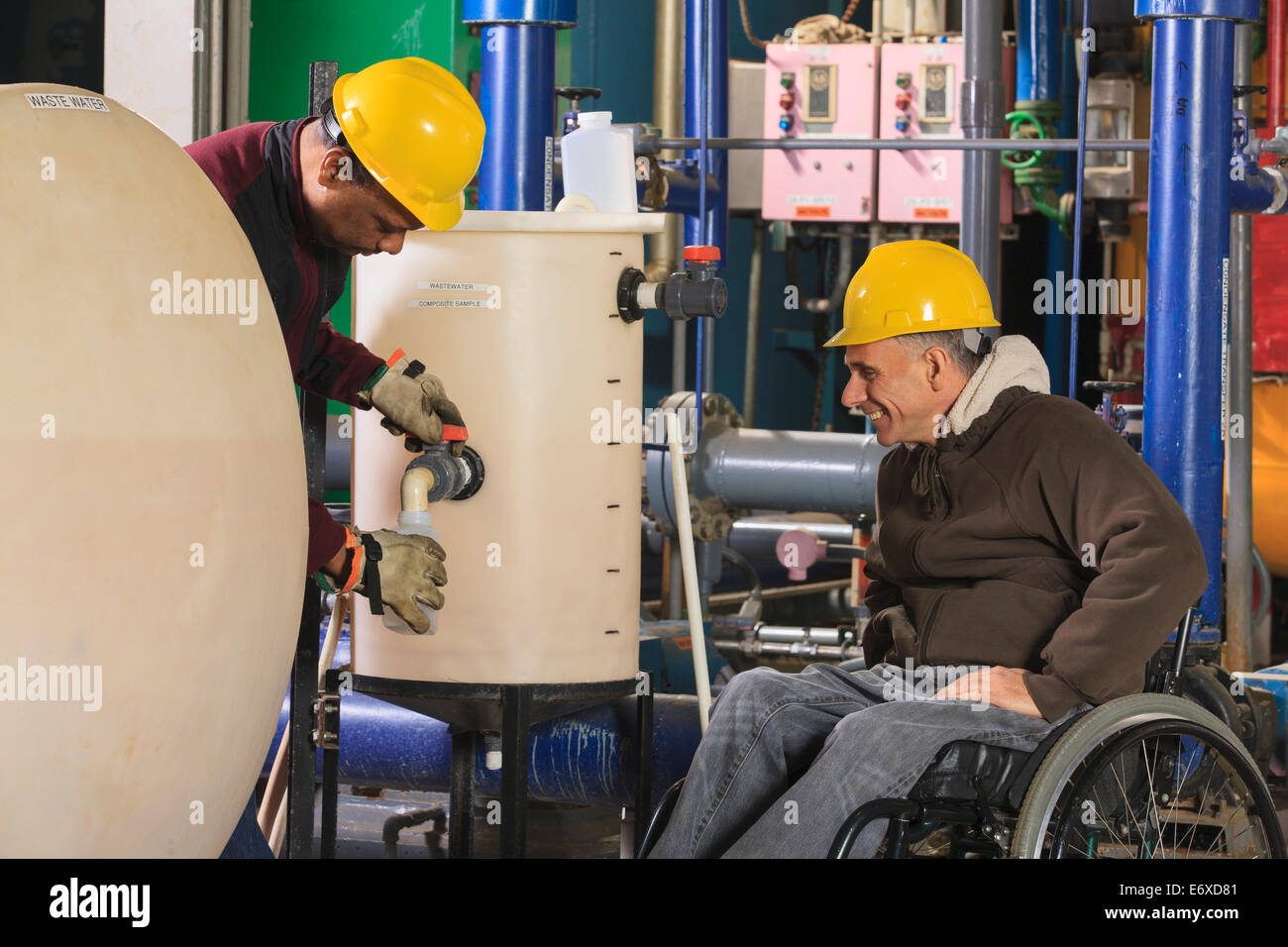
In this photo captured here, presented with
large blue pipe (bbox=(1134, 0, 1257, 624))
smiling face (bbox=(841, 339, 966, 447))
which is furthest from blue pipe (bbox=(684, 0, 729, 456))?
smiling face (bbox=(841, 339, 966, 447))

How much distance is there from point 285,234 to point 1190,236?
1.83 meters

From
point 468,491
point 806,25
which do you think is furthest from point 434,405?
point 806,25

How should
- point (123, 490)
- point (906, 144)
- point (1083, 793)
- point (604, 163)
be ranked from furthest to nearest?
1. point (906, 144)
2. point (604, 163)
3. point (1083, 793)
4. point (123, 490)

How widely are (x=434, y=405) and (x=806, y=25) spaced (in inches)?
150

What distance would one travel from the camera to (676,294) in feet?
7.92

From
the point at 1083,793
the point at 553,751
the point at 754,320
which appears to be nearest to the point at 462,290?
the point at 553,751

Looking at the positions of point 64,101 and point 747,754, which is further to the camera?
point 747,754

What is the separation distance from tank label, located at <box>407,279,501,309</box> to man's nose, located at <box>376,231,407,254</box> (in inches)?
5.7

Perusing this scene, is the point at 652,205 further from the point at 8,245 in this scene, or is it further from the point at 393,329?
the point at 8,245

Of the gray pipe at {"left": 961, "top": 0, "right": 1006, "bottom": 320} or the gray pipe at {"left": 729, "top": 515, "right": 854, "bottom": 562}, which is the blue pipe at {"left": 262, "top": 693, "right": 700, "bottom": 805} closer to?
the gray pipe at {"left": 961, "top": 0, "right": 1006, "bottom": 320}

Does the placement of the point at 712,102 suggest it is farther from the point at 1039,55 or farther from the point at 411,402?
the point at 411,402

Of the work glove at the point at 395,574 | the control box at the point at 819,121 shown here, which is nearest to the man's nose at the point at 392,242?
the work glove at the point at 395,574

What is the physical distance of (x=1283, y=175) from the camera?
360 cm
